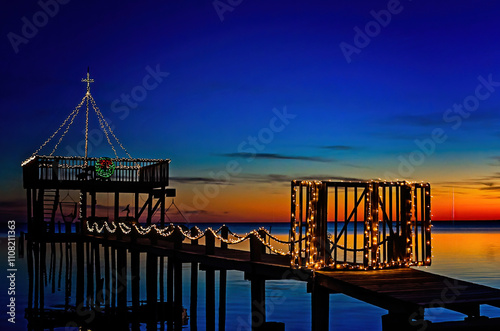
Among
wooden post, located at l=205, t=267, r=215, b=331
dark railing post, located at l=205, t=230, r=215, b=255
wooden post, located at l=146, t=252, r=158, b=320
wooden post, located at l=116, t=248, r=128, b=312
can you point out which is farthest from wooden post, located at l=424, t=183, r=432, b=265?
wooden post, located at l=116, t=248, r=128, b=312

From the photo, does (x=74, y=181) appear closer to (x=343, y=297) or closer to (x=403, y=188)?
(x=343, y=297)

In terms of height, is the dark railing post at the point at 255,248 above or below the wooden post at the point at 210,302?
above

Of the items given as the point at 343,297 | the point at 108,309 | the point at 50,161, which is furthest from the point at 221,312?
the point at 343,297

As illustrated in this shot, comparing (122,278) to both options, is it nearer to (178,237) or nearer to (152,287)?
(152,287)

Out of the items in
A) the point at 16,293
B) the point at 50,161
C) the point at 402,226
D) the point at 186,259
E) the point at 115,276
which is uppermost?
the point at 50,161

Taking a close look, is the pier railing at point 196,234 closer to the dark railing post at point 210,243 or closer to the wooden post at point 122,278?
the dark railing post at point 210,243

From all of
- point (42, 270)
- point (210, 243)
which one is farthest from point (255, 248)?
point (42, 270)

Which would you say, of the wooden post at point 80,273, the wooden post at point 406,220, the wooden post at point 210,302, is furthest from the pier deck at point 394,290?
the wooden post at point 80,273

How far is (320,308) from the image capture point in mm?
14602

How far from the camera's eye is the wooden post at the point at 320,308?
14.4m

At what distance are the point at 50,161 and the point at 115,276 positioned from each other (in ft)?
22.2

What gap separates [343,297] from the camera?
140ft

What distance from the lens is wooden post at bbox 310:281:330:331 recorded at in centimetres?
1435

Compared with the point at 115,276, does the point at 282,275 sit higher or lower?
higher
